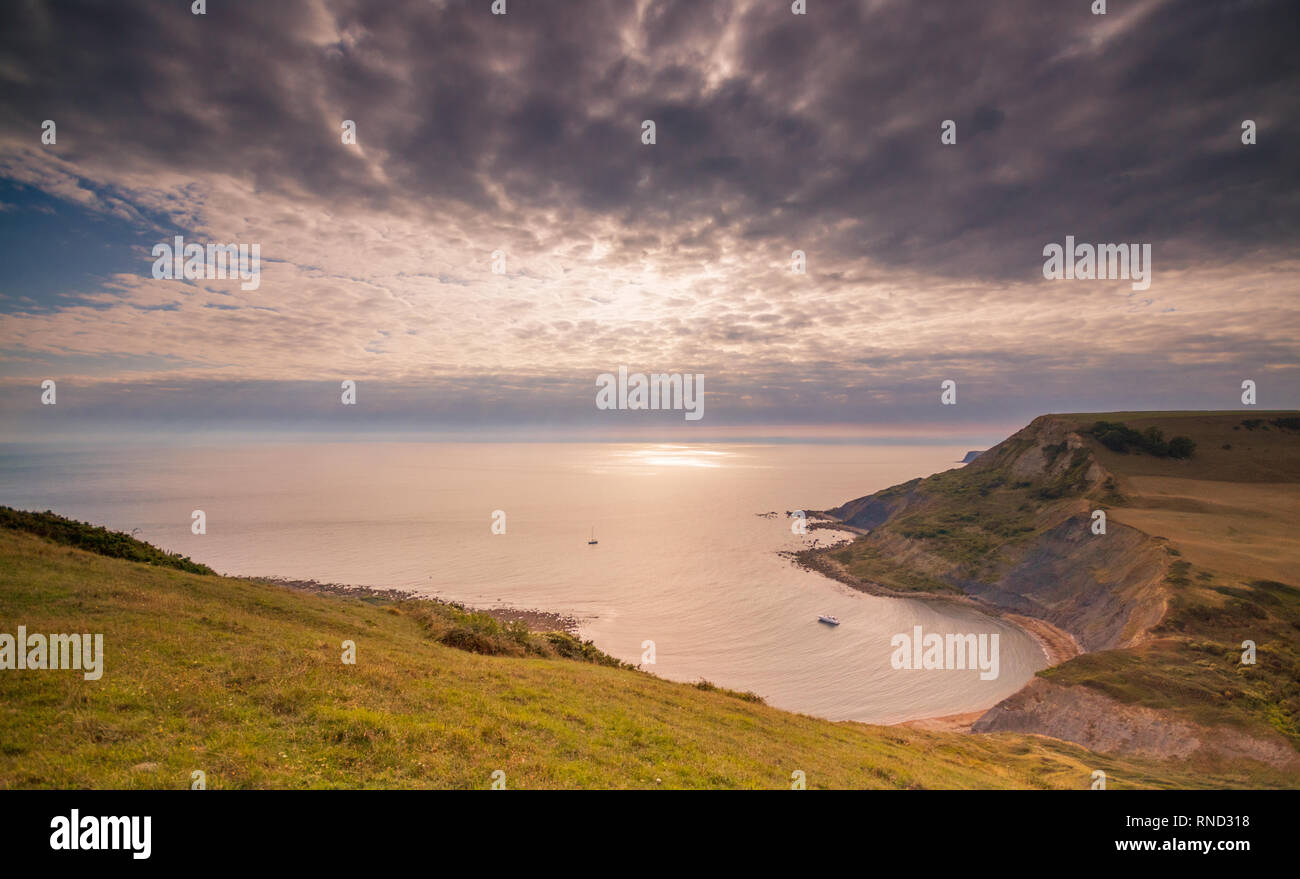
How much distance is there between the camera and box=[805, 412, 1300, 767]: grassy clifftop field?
3759 cm

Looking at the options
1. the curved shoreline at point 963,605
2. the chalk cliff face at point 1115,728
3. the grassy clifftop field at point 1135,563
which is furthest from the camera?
the curved shoreline at point 963,605

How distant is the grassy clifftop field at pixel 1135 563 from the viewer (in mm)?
37594

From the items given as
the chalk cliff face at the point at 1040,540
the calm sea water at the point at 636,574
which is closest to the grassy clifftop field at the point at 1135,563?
the chalk cliff face at the point at 1040,540

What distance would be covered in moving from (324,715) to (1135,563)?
9178 cm

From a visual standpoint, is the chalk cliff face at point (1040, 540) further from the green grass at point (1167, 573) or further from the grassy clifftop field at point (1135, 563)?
the green grass at point (1167, 573)

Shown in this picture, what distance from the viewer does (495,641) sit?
29219 millimetres

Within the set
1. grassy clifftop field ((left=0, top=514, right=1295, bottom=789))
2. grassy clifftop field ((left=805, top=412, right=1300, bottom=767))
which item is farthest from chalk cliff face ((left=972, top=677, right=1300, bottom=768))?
grassy clifftop field ((left=0, top=514, right=1295, bottom=789))

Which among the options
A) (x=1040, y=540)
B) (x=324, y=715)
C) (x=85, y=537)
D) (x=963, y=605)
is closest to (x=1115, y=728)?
(x=963, y=605)

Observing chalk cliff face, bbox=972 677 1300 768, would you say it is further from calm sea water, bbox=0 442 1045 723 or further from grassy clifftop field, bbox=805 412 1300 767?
calm sea water, bbox=0 442 1045 723

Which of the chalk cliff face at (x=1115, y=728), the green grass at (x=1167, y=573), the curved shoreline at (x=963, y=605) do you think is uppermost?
the green grass at (x=1167, y=573)

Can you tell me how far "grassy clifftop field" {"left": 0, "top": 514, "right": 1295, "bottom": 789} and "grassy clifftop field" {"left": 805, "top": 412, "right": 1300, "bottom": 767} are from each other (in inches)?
582

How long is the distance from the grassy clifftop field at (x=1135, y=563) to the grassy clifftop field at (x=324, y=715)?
1478 cm

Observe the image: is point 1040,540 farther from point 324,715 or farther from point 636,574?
point 324,715

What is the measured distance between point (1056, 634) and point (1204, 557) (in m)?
19.7
